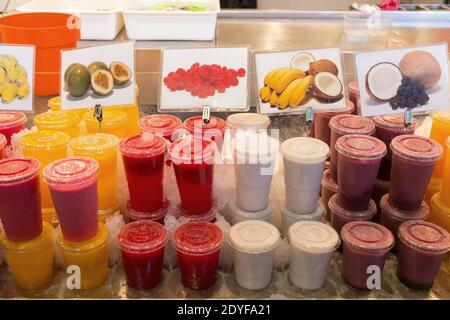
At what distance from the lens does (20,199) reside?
112 centimetres

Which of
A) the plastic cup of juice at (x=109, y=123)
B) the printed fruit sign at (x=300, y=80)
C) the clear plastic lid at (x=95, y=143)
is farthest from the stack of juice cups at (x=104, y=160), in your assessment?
the printed fruit sign at (x=300, y=80)

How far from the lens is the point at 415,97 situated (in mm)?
1339

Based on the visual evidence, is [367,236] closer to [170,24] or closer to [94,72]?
[94,72]

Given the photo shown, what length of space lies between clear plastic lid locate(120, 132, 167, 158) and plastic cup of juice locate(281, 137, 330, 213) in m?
0.33

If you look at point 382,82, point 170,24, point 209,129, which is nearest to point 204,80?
point 209,129

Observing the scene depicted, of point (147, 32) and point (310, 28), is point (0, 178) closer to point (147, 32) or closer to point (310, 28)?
point (147, 32)

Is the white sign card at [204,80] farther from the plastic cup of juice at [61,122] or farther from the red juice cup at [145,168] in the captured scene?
the plastic cup of juice at [61,122]

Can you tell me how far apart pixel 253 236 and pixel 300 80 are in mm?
479

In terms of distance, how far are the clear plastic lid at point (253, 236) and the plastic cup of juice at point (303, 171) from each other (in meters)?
0.12

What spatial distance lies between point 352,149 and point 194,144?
421 millimetres

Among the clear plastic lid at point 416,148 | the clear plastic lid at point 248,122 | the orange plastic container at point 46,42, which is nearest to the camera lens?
the clear plastic lid at point 416,148

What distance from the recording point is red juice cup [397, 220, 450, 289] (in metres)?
1.15

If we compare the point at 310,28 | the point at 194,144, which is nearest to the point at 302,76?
the point at 194,144

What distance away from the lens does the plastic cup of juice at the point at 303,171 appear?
124 cm
